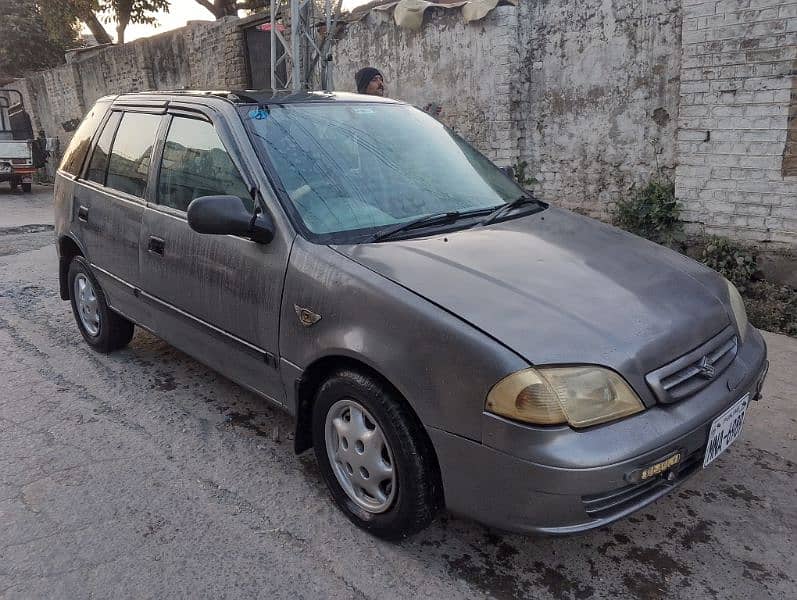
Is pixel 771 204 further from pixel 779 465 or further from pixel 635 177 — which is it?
pixel 779 465

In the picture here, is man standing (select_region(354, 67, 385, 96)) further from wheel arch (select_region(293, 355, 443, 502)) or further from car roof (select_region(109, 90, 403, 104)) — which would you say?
wheel arch (select_region(293, 355, 443, 502))

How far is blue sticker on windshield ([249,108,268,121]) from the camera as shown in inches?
120

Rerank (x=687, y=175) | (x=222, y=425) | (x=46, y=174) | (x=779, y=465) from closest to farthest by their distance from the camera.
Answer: (x=779, y=465) → (x=222, y=425) → (x=687, y=175) → (x=46, y=174)

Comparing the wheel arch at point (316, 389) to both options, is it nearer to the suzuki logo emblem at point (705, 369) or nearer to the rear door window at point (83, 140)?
the suzuki logo emblem at point (705, 369)

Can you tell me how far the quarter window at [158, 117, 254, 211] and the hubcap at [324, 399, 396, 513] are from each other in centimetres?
103

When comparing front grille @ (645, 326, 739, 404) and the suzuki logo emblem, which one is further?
the suzuki logo emblem

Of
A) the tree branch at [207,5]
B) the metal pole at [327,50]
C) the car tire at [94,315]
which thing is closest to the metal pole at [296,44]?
the metal pole at [327,50]

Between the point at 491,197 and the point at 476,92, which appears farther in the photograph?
the point at 476,92

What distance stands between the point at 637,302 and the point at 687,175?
12.3ft

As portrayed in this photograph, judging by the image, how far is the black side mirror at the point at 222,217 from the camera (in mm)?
2596

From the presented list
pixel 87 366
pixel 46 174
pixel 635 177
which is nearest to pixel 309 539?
pixel 87 366

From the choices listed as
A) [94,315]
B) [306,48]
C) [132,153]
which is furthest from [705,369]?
[306,48]

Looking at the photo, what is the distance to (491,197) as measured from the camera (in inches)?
126

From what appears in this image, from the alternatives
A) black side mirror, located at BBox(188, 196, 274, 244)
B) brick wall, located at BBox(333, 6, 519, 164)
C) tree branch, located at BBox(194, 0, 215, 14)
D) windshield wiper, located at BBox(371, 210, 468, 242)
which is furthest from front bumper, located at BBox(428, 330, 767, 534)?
tree branch, located at BBox(194, 0, 215, 14)
